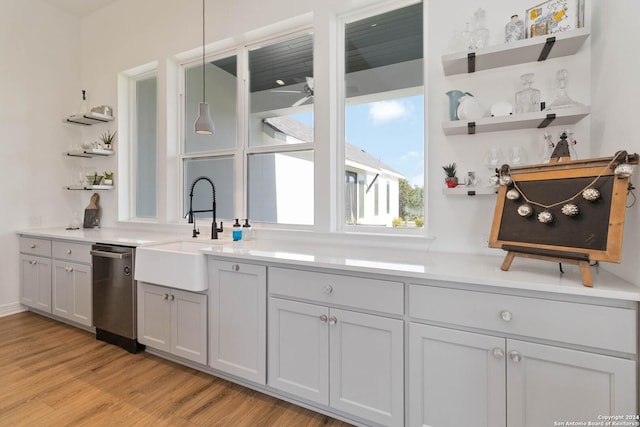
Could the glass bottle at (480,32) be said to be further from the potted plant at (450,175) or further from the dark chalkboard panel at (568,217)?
the dark chalkboard panel at (568,217)

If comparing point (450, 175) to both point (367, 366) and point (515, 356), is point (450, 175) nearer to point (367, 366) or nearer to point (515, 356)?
point (515, 356)

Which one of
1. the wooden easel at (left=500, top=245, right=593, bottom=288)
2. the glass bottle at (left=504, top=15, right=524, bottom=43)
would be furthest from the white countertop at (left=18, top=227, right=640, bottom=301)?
the glass bottle at (left=504, top=15, right=524, bottom=43)

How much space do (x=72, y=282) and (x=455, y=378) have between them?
129 inches

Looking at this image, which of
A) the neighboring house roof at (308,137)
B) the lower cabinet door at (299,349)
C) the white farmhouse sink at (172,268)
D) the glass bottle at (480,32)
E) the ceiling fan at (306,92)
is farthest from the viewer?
the ceiling fan at (306,92)

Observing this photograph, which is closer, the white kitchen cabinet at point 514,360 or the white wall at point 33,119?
the white kitchen cabinet at point 514,360

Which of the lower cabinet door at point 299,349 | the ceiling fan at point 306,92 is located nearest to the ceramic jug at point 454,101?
the ceiling fan at point 306,92

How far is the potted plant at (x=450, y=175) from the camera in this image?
1.91m

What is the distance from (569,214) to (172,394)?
2366mm

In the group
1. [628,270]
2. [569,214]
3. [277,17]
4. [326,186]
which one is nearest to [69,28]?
[277,17]

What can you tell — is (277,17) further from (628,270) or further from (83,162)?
(83,162)

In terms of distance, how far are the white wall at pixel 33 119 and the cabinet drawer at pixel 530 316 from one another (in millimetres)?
4221

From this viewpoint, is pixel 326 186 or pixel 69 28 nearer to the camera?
pixel 326 186

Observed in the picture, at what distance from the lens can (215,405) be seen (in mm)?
1881

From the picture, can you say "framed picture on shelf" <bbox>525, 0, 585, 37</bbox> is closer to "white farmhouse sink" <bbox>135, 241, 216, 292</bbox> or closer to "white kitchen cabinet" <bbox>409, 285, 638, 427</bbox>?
"white kitchen cabinet" <bbox>409, 285, 638, 427</bbox>
